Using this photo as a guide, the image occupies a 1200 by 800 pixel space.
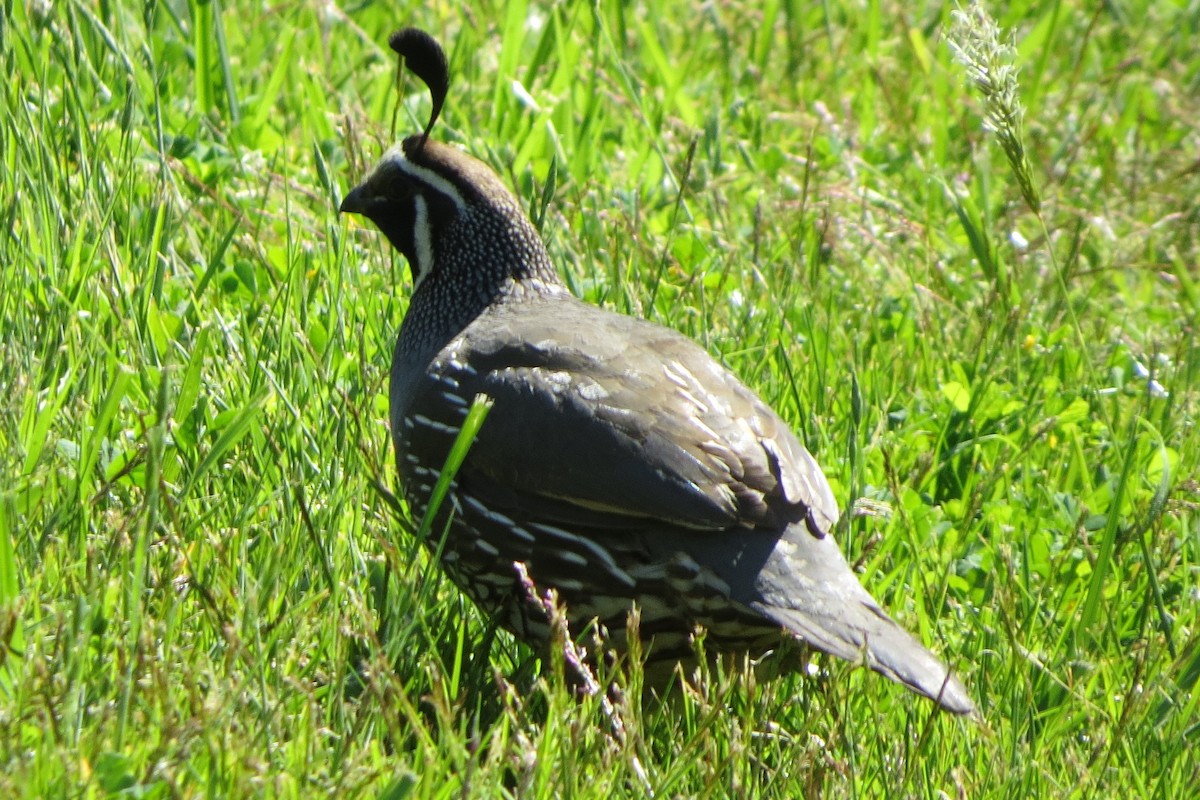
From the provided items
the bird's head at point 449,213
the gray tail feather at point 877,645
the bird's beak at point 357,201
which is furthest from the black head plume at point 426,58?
the gray tail feather at point 877,645

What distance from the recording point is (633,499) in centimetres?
357

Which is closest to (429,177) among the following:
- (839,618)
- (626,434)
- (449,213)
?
(449,213)

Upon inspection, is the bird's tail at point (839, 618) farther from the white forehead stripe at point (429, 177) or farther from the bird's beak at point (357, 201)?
the bird's beak at point (357, 201)

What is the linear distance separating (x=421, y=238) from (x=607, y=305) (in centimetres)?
69

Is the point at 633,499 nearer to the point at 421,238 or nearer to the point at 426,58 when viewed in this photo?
the point at 421,238

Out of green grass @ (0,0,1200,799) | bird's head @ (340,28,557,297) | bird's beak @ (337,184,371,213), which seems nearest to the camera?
green grass @ (0,0,1200,799)

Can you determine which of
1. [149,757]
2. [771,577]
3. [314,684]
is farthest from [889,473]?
[149,757]

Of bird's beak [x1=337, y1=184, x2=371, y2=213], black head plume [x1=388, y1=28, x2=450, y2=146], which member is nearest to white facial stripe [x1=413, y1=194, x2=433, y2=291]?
bird's beak [x1=337, y1=184, x2=371, y2=213]

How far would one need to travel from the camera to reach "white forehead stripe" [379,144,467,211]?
4.57 meters

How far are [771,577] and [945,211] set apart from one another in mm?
3211

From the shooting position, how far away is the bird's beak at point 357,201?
4.65 metres

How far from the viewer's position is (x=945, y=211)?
6.39 m

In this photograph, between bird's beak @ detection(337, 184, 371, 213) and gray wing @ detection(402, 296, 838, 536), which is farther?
bird's beak @ detection(337, 184, 371, 213)

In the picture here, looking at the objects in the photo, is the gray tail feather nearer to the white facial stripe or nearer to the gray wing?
the gray wing
